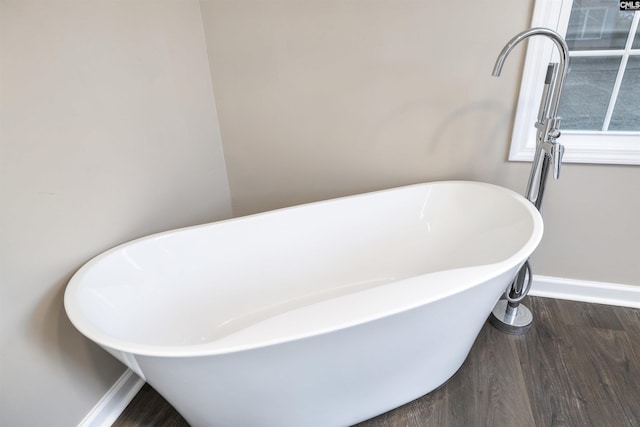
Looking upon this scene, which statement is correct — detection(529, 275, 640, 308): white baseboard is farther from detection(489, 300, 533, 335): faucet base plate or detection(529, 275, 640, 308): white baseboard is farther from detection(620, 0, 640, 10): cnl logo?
detection(620, 0, 640, 10): cnl logo

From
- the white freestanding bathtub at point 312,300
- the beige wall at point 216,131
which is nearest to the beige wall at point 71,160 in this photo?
the beige wall at point 216,131

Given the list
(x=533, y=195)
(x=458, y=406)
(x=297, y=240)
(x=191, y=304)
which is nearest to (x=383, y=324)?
(x=458, y=406)

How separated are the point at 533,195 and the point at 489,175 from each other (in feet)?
0.74

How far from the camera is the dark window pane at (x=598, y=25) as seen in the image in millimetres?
1400

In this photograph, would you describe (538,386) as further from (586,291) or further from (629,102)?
(629,102)

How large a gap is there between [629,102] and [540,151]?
0.49 metres

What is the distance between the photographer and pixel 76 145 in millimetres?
1136

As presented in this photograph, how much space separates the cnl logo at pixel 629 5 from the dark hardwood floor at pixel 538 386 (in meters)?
1.28

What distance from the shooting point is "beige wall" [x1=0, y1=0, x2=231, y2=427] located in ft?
3.19

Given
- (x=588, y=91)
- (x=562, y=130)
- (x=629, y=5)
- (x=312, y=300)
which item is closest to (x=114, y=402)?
(x=312, y=300)

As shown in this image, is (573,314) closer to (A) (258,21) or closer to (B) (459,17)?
(B) (459,17)

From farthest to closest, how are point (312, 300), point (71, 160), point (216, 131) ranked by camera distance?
point (216, 131) → point (312, 300) → point (71, 160)

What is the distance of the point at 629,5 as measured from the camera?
4.44 feet

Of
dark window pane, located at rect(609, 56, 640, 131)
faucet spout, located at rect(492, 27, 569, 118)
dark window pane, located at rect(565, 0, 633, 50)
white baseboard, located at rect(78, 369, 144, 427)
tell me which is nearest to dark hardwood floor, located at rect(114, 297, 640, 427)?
white baseboard, located at rect(78, 369, 144, 427)
